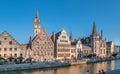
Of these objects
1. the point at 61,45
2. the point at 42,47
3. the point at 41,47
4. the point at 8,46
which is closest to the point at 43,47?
the point at 42,47

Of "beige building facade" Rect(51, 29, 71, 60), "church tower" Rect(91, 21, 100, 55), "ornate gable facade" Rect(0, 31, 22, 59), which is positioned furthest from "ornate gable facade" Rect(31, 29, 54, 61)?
"church tower" Rect(91, 21, 100, 55)

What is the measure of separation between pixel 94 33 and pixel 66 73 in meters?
74.6

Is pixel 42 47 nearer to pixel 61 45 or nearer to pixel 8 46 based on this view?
pixel 61 45

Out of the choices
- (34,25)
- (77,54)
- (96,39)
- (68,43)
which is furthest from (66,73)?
(96,39)

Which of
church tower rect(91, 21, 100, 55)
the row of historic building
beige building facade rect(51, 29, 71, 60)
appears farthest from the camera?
church tower rect(91, 21, 100, 55)

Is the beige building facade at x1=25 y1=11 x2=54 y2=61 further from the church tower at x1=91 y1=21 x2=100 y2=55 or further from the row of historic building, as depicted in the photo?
the church tower at x1=91 y1=21 x2=100 y2=55

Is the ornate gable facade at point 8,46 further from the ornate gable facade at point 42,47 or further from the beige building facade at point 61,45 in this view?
the beige building facade at point 61,45

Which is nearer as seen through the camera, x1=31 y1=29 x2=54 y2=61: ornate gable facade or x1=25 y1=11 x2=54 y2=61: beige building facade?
x1=25 y1=11 x2=54 y2=61: beige building facade

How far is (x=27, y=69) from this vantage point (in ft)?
180

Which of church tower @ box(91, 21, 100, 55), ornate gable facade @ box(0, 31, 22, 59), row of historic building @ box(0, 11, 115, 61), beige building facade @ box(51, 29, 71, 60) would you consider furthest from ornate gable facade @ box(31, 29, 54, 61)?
church tower @ box(91, 21, 100, 55)

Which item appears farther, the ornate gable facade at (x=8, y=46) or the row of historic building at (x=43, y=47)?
the row of historic building at (x=43, y=47)

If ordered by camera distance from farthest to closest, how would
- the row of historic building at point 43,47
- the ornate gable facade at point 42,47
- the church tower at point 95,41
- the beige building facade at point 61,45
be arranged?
the church tower at point 95,41 < the beige building facade at point 61,45 < the ornate gable facade at point 42,47 < the row of historic building at point 43,47

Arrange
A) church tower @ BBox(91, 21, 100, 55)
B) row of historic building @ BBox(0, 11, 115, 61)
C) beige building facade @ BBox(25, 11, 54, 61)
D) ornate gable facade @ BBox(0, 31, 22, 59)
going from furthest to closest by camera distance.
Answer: church tower @ BBox(91, 21, 100, 55) < beige building facade @ BBox(25, 11, 54, 61) < row of historic building @ BBox(0, 11, 115, 61) < ornate gable facade @ BBox(0, 31, 22, 59)

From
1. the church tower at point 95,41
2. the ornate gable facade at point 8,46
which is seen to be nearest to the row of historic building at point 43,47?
the ornate gable facade at point 8,46
